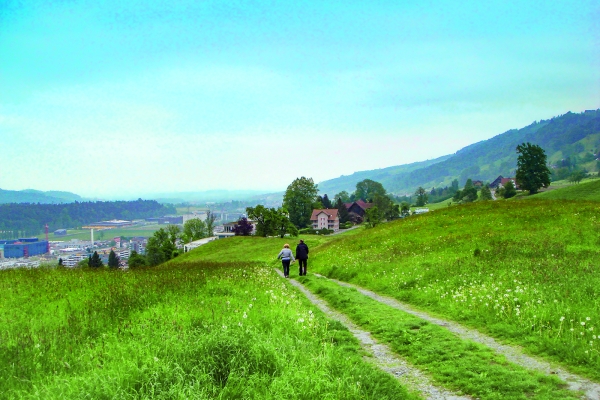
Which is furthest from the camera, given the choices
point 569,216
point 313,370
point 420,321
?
point 569,216

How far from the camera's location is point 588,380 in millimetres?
7664

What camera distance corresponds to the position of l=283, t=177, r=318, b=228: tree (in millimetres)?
134087

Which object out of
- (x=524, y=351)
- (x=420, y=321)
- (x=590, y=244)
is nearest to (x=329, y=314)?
(x=420, y=321)

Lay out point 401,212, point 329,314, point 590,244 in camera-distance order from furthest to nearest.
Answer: point 401,212 → point 590,244 → point 329,314

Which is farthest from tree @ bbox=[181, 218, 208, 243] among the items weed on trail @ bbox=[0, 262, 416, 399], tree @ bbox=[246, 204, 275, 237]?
weed on trail @ bbox=[0, 262, 416, 399]

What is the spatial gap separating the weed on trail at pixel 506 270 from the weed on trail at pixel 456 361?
53.3 inches

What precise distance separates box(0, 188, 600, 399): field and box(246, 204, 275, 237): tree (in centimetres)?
7094

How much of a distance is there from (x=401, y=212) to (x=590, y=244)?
6335 inches

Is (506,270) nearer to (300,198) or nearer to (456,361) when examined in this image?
(456,361)

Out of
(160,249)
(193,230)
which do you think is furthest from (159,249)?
(193,230)

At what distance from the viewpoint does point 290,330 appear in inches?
384

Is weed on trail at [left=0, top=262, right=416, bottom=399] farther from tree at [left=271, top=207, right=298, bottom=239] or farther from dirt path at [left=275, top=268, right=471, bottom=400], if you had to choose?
tree at [left=271, top=207, right=298, bottom=239]

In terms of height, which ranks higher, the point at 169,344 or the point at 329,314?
the point at 169,344

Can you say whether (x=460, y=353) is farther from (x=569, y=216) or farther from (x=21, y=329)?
(x=569, y=216)
